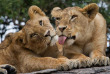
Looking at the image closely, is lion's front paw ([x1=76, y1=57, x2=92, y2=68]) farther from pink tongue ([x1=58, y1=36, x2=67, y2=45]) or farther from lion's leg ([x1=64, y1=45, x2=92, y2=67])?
pink tongue ([x1=58, y1=36, x2=67, y2=45])

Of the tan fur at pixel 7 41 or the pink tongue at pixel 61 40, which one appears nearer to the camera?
the pink tongue at pixel 61 40

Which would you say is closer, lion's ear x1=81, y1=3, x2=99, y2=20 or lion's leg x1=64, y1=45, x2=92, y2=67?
lion's leg x1=64, y1=45, x2=92, y2=67

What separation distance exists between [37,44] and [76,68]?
79 cm

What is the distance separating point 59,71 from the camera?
16.9 feet

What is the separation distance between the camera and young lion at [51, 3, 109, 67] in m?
5.91

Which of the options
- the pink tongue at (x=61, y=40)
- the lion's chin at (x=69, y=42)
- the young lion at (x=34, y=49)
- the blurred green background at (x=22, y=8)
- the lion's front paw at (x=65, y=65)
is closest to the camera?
the lion's front paw at (x=65, y=65)

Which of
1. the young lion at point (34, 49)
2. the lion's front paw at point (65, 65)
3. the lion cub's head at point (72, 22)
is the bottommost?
the lion's front paw at point (65, 65)

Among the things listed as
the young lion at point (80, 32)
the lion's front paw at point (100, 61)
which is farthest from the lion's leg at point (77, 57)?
the lion's front paw at point (100, 61)

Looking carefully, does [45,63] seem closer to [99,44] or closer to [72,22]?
[72,22]

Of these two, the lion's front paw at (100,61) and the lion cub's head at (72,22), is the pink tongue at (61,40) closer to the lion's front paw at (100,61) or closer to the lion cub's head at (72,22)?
the lion cub's head at (72,22)

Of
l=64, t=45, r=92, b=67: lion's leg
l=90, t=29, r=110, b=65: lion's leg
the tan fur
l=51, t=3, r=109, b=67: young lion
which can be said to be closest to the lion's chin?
l=51, t=3, r=109, b=67: young lion

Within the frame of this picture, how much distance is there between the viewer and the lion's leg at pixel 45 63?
5211mm

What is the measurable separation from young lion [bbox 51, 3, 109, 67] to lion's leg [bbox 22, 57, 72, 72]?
58cm

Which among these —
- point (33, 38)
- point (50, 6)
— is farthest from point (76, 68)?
point (50, 6)
